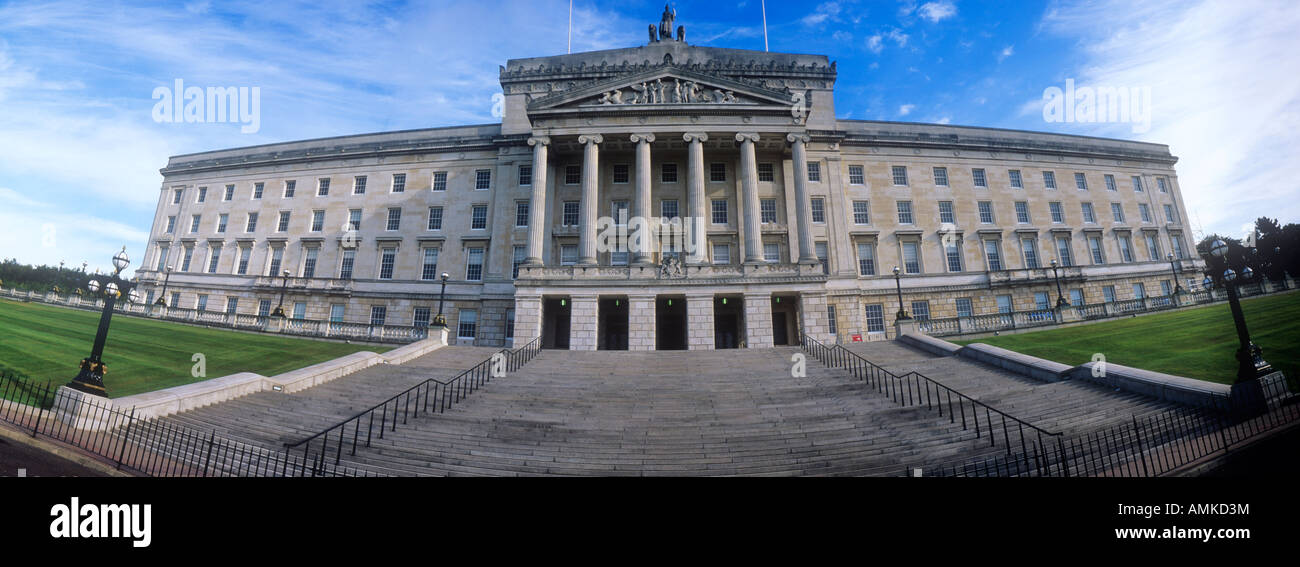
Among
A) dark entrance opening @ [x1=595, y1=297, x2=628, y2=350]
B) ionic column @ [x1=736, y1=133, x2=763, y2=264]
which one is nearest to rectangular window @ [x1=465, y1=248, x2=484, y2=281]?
dark entrance opening @ [x1=595, y1=297, x2=628, y2=350]

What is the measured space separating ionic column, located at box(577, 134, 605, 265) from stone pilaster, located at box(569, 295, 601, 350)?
299 cm

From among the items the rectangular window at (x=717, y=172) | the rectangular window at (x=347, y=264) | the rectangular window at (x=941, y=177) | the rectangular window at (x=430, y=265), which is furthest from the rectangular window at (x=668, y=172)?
the rectangular window at (x=347, y=264)

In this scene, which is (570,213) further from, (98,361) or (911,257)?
(911,257)

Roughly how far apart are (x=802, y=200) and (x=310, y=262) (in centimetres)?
3865

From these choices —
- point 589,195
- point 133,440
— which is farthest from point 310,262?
point 133,440

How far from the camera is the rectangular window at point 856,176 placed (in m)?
34.7

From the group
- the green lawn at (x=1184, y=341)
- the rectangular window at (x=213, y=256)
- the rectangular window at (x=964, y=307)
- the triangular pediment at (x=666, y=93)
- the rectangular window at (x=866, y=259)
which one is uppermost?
the triangular pediment at (x=666, y=93)

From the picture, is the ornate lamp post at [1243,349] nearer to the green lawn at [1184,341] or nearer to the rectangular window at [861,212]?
the green lawn at [1184,341]

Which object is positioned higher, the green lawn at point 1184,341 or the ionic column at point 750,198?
the ionic column at point 750,198

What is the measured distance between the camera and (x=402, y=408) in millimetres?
12859

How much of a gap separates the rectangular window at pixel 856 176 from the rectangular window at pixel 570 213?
21.6 metres
